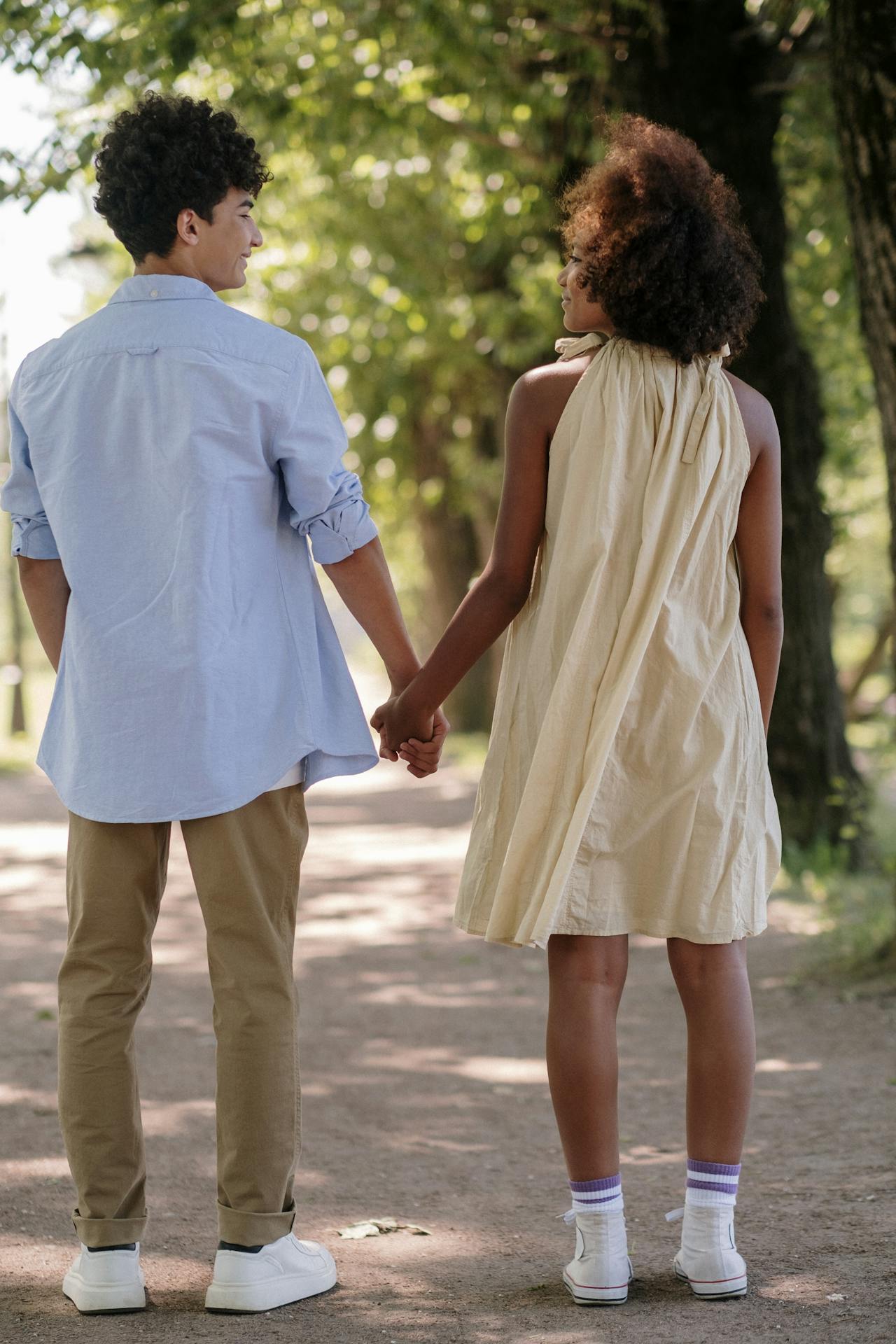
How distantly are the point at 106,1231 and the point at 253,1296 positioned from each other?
31cm

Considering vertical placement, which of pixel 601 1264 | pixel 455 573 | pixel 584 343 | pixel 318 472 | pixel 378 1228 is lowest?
pixel 378 1228

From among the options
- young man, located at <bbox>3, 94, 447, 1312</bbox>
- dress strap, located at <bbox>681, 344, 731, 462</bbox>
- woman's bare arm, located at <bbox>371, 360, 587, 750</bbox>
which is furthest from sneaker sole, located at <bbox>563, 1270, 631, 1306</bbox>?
dress strap, located at <bbox>681, 344, 731, 462</bbox>

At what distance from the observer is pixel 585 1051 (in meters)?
2.87

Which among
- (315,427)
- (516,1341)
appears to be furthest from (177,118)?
(516,1341)

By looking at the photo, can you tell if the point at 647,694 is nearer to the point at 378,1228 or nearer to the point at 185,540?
the point at 185,540

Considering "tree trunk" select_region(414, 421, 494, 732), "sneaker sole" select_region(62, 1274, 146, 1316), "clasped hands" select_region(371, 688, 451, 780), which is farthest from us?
"tree trunk" select_region(414, 421, 494, 732)

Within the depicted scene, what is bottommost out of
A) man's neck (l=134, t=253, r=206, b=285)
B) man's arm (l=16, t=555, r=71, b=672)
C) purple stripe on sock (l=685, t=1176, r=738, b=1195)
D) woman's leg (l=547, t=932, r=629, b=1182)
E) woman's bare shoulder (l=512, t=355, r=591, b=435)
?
purple stripe on sock (l=685, t=1176, r=738, b=1195)

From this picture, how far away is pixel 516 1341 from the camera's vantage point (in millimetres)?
2672

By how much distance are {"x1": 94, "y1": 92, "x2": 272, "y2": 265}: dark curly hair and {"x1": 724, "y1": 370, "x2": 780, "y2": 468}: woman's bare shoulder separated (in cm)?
106

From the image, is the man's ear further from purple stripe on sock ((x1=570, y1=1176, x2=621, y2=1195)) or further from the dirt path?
the dirt path

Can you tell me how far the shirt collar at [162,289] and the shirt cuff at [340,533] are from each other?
48 centimetres

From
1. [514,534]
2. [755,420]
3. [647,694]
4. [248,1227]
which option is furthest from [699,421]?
[248,1227]

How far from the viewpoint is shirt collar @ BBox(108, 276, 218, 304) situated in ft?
9.41

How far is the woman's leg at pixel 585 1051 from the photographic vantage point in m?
2.86
